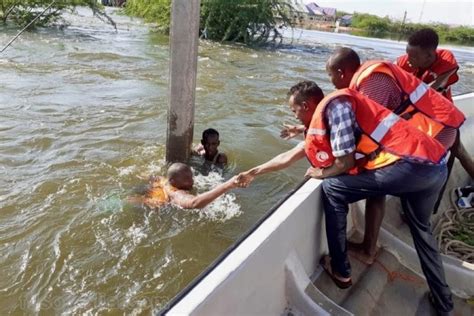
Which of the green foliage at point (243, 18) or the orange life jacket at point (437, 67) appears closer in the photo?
the orange life jacket at point (437, 67)

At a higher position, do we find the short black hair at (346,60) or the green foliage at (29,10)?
the short black hair at (346,60)

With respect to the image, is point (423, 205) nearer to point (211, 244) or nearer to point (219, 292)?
point (219, 292)

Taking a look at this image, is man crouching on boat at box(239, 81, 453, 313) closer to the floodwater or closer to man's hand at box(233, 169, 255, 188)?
man's hand at box(233, 169, 255, 188)

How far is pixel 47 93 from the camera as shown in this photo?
8367mm

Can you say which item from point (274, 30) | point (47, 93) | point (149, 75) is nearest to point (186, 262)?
point (47, 93)

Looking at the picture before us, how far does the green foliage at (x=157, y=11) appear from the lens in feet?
→ 62.4

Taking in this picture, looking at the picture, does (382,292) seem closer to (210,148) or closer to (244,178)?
(244,178)

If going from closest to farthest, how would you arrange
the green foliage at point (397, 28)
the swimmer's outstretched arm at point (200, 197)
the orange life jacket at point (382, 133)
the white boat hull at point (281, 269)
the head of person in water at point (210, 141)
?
the white boat hull at point (281, 269) → the orange life jacket at point (382, 133) → the swimmer's outstretched arm at point (200, 197) → the head of person in water at point (210, 141) → the green foliage at point (397, 28)

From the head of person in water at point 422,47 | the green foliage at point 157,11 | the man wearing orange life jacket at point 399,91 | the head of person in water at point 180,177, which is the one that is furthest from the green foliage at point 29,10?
the man wearing orange life jacket at point 399,91

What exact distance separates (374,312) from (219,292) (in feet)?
4.47

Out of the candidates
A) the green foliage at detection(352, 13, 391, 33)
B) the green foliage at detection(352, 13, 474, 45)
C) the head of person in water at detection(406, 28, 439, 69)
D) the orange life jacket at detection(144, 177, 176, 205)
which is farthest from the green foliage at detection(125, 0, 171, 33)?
the green foliage at detection(352, 13, 391, 33)

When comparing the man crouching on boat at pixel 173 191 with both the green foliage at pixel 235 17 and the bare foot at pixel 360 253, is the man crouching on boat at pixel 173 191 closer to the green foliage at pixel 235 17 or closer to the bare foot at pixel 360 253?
the bare foot at pixel 360 253

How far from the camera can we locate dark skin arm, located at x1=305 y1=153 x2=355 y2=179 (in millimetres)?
2484

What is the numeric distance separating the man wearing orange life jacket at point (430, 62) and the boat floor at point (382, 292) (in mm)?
1342
